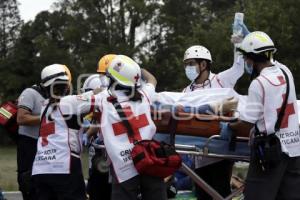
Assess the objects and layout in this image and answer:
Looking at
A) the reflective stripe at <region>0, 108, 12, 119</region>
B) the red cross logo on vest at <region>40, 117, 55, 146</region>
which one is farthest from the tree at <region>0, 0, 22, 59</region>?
the red cross logo on vest at <region>40, 117, 55, 146</region>

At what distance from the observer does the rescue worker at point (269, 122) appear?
540cm

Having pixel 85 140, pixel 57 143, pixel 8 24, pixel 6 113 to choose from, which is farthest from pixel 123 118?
pixel 8 24

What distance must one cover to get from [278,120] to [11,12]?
168 feet

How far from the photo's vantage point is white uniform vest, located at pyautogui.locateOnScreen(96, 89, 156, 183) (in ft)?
17.7

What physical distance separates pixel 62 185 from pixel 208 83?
2.28 meters

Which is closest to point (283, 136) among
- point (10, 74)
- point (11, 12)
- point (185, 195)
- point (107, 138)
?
point (107, 138)

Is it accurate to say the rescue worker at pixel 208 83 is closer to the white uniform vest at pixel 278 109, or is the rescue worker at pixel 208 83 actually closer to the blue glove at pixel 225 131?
the blue glove at pixel 225 131

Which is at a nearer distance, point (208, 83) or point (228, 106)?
point (228, 106)

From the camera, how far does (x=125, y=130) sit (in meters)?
5.42

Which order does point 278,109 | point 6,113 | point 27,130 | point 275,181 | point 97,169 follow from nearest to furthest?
point 278,109, point 275,181, point 97,169, point 27,130, point 6,113

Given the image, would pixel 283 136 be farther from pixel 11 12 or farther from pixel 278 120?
pixel 11 12

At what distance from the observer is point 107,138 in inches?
214

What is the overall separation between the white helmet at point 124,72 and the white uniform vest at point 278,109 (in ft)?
3.71

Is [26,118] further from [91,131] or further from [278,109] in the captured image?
[278,109]
